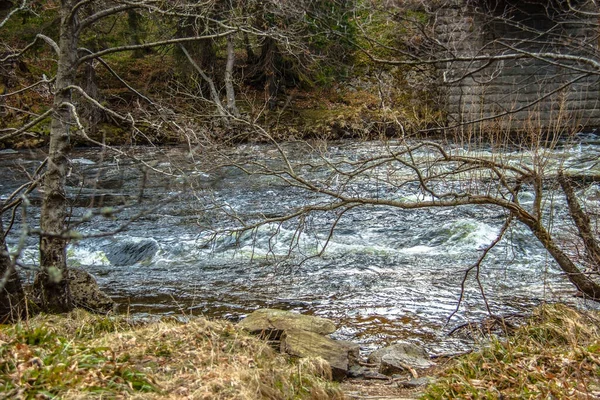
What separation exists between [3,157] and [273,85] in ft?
31.5

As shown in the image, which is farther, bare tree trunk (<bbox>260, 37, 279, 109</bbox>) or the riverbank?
bare tree trunk (<bbox>260, 37, 279, 109</bbox>)

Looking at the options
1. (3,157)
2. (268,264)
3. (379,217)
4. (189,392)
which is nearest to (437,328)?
(268,264)

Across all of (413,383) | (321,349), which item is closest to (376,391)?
(413,383)

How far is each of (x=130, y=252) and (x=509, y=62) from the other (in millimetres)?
16170

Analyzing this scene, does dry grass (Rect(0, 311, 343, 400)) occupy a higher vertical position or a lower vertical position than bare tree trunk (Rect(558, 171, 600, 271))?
lower

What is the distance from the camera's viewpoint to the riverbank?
132 inches

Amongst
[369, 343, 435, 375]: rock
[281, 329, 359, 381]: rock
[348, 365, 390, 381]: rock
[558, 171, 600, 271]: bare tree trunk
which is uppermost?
[558, 171, 600, 271]: bare tree trunk

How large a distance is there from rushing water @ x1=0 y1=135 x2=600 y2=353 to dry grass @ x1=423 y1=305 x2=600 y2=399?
4.60ft

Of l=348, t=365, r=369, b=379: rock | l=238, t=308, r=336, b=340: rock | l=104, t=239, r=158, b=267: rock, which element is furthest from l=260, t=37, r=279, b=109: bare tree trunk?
l=348, t=365, r=369, b=379: rock

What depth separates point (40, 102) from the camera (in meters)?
21.2

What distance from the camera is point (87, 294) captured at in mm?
6809

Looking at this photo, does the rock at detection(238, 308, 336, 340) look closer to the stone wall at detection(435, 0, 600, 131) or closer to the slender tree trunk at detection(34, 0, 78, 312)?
the slender tree trunk at detection(34, 0, 78, 312)

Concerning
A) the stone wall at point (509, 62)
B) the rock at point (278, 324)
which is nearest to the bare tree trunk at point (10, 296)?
A: the rock at point (278, 324)

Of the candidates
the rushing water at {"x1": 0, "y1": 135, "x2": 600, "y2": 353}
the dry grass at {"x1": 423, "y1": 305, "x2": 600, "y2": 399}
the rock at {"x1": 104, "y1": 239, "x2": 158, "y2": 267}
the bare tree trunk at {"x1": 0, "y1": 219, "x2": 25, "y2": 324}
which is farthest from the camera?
the rock at {"x1": 104, "y1": 239, "x2": 158, "y2": 267}
